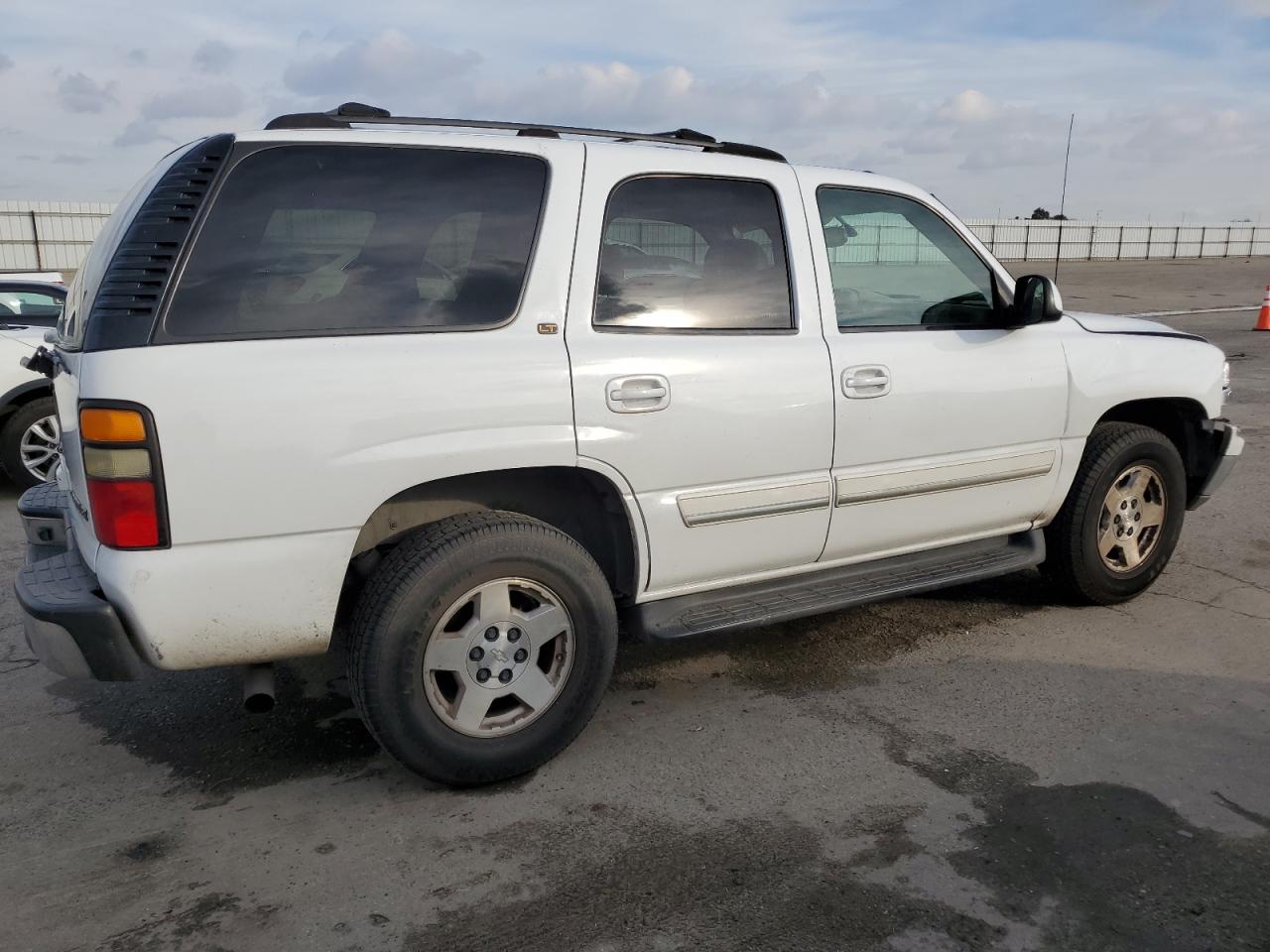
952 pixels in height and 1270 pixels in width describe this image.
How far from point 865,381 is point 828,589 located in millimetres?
780

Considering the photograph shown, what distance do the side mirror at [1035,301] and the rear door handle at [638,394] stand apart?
164cm

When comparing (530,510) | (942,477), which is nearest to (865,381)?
(942,477)

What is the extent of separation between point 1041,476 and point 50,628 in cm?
360

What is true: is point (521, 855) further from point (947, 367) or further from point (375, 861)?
point (947, 367)

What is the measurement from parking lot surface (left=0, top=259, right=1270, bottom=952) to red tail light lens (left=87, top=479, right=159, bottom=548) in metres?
0.89

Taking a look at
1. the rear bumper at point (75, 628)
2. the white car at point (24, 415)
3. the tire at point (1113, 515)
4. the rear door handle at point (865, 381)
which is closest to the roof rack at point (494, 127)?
the rear door handle at point (865, 381)

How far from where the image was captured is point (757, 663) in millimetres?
4227

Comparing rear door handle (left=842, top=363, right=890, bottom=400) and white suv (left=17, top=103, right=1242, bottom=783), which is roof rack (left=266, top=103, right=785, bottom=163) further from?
rear door handle (left=842, top=363, right=890, bottom=400)

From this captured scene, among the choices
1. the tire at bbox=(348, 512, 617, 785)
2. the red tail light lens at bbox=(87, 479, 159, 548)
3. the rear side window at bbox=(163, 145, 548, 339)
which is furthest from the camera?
the tire at bbox=(348, 512, 617, 785)

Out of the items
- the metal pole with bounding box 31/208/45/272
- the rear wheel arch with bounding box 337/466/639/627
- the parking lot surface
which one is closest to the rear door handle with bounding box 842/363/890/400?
the rear wheel arch with bounding box 337/466/639/627

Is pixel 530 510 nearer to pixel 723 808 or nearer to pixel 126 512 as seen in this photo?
pixel 723 808

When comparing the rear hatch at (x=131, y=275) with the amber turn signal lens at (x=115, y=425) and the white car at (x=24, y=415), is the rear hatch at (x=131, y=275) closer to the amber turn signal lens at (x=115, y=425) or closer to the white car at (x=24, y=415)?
the amber turn signal lens at (x=115, y=425)

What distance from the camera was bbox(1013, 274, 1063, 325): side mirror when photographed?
4082 millimetres

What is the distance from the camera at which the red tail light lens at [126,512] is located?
2.69 metres
